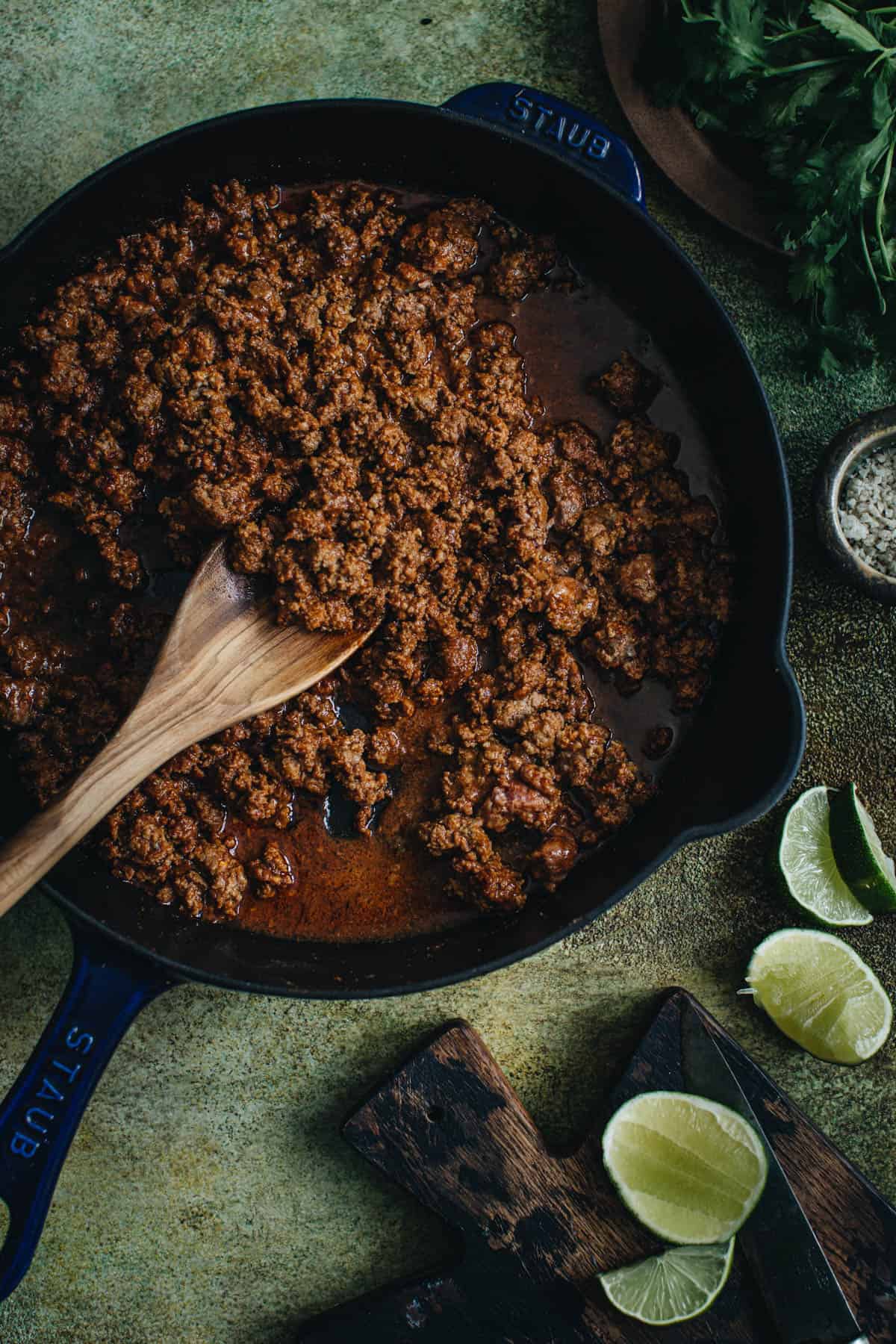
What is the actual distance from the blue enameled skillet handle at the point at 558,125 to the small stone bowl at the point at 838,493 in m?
0.76

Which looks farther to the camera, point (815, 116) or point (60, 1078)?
point (815, 116)

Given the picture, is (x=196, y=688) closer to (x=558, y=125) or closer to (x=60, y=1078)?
(x=60, y=1078)

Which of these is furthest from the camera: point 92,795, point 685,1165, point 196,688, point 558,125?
point 685,1165

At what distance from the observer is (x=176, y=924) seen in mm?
2529

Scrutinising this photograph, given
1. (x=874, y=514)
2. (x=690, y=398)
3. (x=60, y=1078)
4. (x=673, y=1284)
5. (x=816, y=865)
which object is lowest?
(x=673, y=1284)

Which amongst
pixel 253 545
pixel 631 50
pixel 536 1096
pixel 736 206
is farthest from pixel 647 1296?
pixel 631 50

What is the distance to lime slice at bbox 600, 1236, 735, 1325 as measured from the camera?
2.48m

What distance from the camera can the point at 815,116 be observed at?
7.62 ft

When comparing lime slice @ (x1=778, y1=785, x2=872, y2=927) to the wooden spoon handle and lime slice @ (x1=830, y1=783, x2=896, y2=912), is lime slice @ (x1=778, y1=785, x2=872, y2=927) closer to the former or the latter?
lime slice @ (x1=830, y1=783, x2=896, y2=912)

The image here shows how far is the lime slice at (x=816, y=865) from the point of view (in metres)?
2.61

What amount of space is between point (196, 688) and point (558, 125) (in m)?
1.56

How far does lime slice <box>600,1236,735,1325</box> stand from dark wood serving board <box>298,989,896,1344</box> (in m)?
0.07

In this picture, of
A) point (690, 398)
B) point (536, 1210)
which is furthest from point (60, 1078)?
point (690, 398)

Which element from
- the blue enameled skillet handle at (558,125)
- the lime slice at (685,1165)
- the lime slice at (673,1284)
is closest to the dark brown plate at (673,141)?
the blue enameled skillet handle at (558,125)
